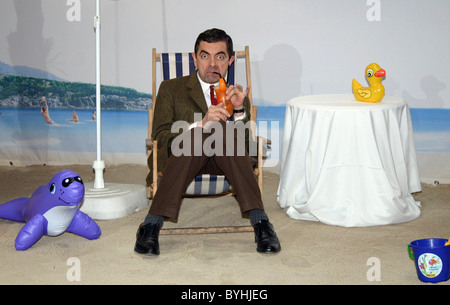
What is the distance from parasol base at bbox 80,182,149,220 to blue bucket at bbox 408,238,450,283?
1902 millimetres

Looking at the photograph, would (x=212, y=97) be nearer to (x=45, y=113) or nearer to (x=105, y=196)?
(x=105, y=196)

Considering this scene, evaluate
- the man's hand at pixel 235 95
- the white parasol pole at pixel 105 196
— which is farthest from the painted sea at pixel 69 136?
the man's hand at pixel 235 95

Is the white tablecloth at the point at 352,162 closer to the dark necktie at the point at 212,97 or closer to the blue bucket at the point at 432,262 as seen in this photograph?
the dark necktie at the point at 212,97

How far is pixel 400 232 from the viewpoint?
3441 mm

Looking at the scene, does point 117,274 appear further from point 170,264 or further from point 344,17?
point 344,17

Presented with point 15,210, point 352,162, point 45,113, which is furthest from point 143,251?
point 45,113

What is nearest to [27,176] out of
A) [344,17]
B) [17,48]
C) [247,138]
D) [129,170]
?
[129,170]

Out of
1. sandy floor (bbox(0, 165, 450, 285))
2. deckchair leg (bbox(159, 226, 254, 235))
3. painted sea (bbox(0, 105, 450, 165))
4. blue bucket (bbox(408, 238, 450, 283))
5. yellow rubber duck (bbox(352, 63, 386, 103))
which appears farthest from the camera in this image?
painted sea (bbox(0, 105, 450, 165))

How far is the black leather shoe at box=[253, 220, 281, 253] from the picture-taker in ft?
10.0

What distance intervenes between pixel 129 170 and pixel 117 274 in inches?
93.8

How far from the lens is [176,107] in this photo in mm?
3584

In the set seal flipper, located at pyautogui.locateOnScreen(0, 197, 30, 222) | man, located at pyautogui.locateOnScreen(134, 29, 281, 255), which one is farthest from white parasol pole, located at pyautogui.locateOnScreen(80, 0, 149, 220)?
man, located at pyautogui.locateOnScreen(134, 29, 281, 255)

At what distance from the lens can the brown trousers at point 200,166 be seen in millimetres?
3123

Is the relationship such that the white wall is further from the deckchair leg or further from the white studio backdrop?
the deckchair leg
